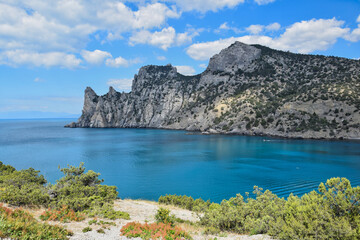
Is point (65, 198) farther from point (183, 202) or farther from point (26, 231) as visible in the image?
point (183, 202)

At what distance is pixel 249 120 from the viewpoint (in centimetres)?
9569

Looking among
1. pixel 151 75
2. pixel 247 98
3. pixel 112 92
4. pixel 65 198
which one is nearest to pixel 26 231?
pixel 65 198

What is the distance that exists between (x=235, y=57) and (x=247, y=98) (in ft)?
135

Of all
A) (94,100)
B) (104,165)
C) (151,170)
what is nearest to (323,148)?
(151,170)

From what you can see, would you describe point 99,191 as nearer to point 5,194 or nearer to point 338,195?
point 5,194

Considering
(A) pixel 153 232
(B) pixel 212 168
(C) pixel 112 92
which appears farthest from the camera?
(C) pixel 112 92

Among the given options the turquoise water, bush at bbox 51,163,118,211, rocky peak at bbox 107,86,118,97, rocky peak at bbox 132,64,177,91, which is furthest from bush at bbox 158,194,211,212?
rocky peak at bbox 107,86,118,97

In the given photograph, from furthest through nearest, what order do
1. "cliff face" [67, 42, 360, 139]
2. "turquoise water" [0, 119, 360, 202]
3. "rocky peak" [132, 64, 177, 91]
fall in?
"rocky peak" [132, 64, 177, 91] → "cliff face" [67, 42, 360, 139] → "turquoise water" [0, 119, 360, 202]

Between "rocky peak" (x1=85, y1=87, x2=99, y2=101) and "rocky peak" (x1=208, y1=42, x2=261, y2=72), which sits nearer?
"rocky peak" (x1=208, y1=42, x2=261, y2=72)

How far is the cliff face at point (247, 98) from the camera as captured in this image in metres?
81.5

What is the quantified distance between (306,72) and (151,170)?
351 feet

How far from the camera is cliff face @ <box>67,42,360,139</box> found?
81500 millimetres

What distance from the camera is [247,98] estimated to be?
108 meters

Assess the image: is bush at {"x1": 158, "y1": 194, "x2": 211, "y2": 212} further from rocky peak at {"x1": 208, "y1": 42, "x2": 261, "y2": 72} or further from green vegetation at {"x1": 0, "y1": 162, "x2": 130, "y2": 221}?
rocky peak at {"x1": 208, "y1": 42, "x2": 261, "y2": 72}
